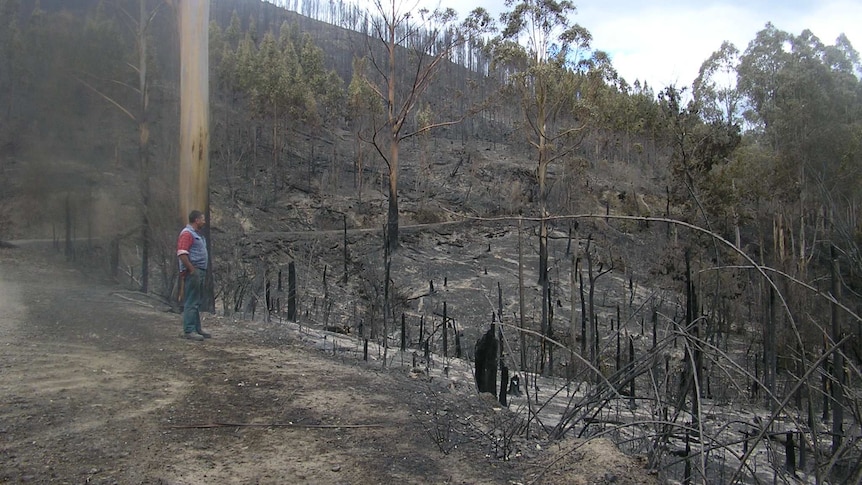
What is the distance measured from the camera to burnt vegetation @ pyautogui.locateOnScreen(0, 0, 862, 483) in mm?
4816

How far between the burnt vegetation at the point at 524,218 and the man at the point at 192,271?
2096 millimetres

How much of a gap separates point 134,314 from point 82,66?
6.24m

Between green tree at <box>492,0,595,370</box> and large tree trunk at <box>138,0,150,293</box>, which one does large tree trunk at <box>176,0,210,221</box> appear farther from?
green tree at <box>492,0,595,370</box>

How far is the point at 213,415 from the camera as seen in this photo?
Answer: 15.2 ft

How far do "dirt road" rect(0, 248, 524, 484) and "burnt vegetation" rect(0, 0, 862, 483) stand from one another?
372 mm

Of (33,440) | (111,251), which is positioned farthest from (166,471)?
(111,251)

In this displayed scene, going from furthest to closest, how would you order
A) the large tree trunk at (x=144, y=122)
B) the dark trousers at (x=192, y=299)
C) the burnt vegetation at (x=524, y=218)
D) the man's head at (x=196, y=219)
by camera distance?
the large tree trunk at (x=144, y=122) → the man's head at (x=196, y=219) → the dark trousers at (x=192, y=299) → the burnt vegetation at (x=524, y=218)

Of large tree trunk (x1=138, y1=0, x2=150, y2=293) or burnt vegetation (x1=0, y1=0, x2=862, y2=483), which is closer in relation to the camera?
burnt vegetation (x1=0, y1=0, x2=862, y2=483)

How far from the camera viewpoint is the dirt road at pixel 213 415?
3.77 meters

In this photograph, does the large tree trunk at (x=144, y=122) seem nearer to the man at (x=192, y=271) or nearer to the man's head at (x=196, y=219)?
the man's head at (x=196, y=219)

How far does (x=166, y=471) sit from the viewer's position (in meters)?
3.66

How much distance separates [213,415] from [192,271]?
2593 millimetres

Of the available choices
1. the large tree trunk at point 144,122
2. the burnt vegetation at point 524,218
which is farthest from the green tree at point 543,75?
the large tree trunk at point 144,122

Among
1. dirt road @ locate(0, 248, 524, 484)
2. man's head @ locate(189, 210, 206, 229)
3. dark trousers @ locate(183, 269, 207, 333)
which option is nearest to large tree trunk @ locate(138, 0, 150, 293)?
dirt road @ locate(0, 248, 524, 484)
